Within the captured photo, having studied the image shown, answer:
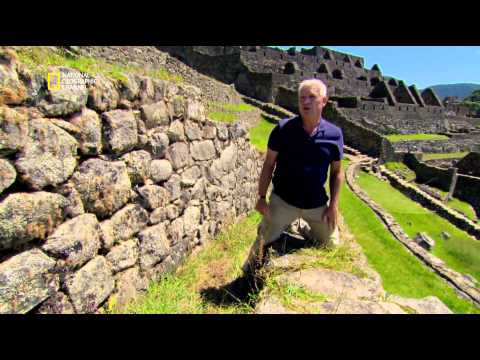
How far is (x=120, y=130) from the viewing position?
315 centimetres

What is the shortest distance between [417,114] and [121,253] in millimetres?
39293

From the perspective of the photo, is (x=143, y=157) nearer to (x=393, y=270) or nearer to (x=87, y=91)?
(x=87, y=91)

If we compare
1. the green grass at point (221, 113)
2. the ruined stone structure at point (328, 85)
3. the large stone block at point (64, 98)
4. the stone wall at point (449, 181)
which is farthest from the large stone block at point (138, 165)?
the ruined stone structure at point (328, 85)

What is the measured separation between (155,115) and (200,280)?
2207 millimetres

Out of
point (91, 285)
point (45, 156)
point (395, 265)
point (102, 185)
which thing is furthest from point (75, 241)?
point (395, 265)

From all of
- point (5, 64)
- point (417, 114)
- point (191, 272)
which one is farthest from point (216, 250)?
point (417, 114)

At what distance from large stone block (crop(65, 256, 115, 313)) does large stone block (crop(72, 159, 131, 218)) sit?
476mm

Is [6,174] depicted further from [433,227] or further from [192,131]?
[433,227]

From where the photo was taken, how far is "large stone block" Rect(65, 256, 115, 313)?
2.56 m

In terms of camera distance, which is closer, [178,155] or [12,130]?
[12,130]

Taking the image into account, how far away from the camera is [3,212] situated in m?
2.00

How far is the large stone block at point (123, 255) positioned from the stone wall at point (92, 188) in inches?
0.6

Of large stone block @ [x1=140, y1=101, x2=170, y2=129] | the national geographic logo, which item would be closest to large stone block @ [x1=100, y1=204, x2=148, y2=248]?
large stone block @ [x1=140, y1=101, x2=170, y2=129]

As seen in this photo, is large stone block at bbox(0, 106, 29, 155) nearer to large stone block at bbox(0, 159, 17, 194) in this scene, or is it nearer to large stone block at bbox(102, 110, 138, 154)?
large stone block at bbox(0, 159, 17, 194)
